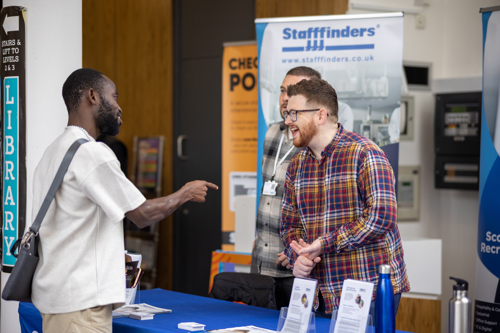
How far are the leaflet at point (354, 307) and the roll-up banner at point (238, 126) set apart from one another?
129 inches

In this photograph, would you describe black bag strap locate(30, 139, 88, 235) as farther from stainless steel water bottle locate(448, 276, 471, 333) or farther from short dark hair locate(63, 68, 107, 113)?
stainless steel water bottle locate(448, 276, 471, 333)

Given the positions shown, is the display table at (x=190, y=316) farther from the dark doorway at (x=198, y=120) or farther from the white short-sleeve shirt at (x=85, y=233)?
the dark doorway at (x=198, y=120)

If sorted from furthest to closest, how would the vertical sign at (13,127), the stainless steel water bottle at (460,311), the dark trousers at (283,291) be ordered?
1. the vertical sign at (13,127)
2. the dark trousers at (283,291)
3. the stainless steel water bottle at (460,311)

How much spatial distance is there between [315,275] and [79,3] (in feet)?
6.80

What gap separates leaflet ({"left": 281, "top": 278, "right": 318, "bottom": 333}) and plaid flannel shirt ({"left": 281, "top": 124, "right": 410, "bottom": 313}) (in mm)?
249

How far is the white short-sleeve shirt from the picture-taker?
2.02 metres

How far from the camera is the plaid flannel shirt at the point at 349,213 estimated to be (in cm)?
230

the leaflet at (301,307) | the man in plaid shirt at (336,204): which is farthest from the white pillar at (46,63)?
the leaflet at (301,307)

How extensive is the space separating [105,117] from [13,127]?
4.46 feet

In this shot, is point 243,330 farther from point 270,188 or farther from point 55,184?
point 270,188

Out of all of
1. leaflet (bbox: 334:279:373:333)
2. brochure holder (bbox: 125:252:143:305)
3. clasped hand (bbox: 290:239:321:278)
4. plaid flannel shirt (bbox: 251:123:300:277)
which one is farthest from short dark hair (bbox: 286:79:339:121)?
brochure holder (bbox: 125:252:143:305)

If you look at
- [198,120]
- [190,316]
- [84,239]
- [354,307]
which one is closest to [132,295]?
[190,316]

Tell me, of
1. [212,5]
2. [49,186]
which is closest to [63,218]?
[49,186]

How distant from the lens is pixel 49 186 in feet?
6.78
